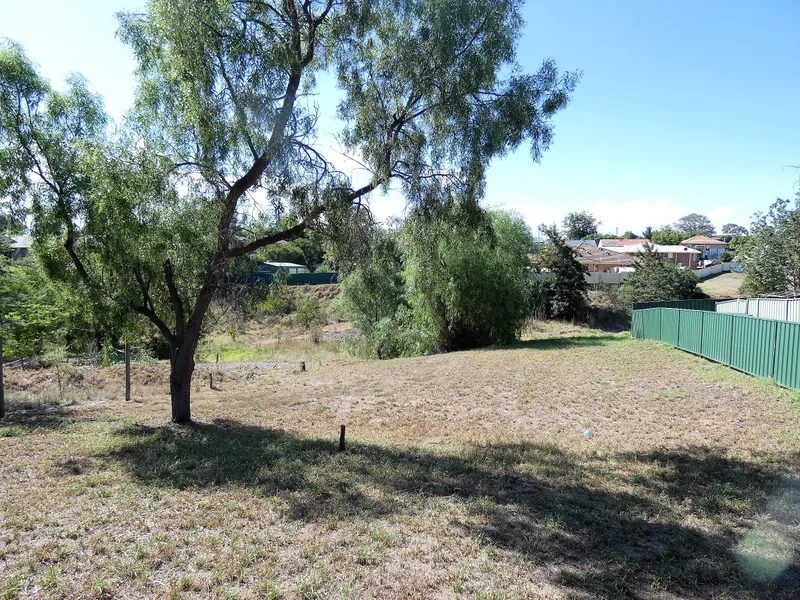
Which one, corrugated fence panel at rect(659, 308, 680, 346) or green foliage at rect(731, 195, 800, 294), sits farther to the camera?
green foliage at rect(731, 195, 800, 294)

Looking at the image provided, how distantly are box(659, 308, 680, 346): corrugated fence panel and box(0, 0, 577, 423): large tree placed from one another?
14185 mm

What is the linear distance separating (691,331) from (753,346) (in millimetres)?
5510

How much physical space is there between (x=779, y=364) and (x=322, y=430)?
9.76m

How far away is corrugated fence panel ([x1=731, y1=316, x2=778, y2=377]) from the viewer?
12.0 metres

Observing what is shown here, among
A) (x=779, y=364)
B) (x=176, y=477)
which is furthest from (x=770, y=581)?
(x=779, y=364)

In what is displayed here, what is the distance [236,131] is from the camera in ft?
27.4

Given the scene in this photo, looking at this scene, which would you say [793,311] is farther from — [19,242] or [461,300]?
[19,242]

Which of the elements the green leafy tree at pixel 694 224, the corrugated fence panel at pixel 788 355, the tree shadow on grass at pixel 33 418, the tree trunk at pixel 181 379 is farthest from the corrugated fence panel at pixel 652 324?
the green leafy tree at pixel 694 224

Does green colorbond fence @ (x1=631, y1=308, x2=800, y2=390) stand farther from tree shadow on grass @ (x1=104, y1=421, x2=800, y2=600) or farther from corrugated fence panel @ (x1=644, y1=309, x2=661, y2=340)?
tree shadow on grass @ (x1=104, y1=421, x2=800, y2=600)

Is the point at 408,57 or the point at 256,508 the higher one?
the point at 408,57

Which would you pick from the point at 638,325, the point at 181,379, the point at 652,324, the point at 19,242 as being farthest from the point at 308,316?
the point at 181,379

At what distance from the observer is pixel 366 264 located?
31.9 ft

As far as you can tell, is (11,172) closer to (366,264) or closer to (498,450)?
(366,264)

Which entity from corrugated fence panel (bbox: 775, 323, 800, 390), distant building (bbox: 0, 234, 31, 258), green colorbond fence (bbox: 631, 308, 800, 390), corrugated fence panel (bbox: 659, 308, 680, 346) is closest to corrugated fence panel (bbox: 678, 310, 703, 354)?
green colorbond fence (bbox: 631, 308, 800, 390)
